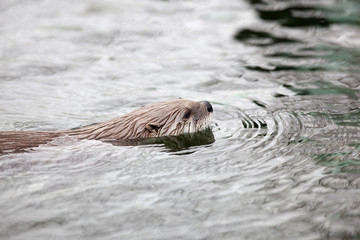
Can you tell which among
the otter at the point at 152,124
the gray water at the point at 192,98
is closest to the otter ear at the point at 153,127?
the otter at the point at 152,124

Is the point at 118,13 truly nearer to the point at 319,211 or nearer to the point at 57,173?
the point at 57,173

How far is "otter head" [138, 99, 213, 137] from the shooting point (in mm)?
7261

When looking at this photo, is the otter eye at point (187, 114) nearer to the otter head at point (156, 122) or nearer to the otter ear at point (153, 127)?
the otter head at point (156, 122)

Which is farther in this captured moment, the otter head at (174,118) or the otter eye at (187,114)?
the otter eye at (187,114)

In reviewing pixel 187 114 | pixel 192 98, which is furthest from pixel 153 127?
pixel 192 98

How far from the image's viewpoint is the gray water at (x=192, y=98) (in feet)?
17.6

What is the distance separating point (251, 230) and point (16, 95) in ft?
16.4

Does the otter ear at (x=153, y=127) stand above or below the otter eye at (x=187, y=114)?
below

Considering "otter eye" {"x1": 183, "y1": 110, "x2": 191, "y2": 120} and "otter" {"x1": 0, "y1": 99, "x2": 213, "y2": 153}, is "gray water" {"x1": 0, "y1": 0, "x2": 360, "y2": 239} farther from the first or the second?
"otter eye" {"x1": 183, "y1": 110, "x2": 191, "y2": 120}

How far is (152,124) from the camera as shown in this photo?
720 centimetres

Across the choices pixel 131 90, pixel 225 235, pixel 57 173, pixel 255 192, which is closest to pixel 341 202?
pixel 255 192

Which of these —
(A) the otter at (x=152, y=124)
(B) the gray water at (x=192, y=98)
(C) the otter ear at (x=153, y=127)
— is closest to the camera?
(B) the gray water at (x=192, y=98)

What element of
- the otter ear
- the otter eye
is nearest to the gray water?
the otter ear

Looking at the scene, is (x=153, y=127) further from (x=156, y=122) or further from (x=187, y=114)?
(x=187, y=114)
